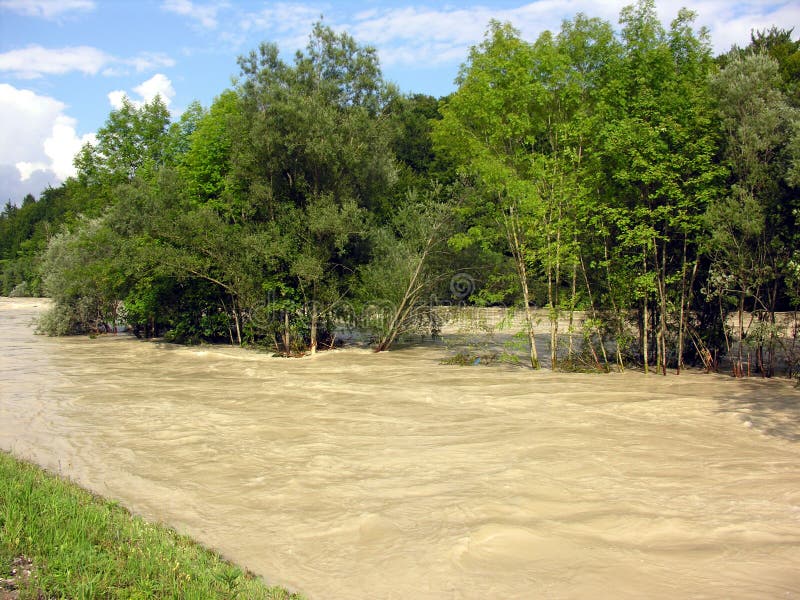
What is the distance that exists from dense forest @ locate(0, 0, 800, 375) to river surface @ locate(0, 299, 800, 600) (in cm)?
260

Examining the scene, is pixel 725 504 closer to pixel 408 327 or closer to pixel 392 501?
pixel 392 501

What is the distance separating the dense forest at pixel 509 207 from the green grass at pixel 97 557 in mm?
12945

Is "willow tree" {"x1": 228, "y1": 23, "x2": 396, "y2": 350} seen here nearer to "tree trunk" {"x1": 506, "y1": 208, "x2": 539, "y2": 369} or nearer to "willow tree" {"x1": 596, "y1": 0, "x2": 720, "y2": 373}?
"tree trunk" {"x1": 506, "y1": 208, "x2": 539, "y2": 369}

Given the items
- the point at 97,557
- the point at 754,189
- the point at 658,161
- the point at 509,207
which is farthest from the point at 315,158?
the point at 97,557

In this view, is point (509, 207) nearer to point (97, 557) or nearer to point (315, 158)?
point (315, 158)

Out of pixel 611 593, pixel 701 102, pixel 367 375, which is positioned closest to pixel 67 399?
pixel 367 375

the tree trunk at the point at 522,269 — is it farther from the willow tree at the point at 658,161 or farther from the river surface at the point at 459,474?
the willow tree at the point at 658,161

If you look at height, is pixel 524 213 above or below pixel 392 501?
above

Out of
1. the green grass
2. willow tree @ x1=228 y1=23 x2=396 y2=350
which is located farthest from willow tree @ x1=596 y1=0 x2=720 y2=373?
the green grass

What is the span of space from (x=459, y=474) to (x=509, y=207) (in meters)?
10.7

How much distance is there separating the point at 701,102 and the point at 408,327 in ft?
39.9

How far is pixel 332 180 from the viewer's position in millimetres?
22469

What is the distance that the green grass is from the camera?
15.4 ft

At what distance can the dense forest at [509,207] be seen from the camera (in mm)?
15195
